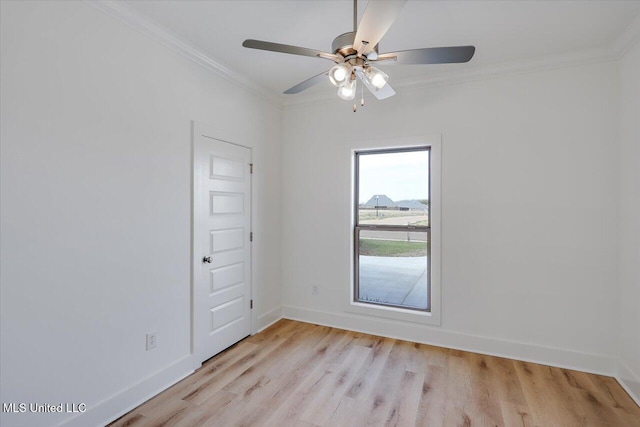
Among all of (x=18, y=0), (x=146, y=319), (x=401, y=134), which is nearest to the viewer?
(x=18, y=0)

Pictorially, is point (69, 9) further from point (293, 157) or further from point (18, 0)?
point (293, 157)

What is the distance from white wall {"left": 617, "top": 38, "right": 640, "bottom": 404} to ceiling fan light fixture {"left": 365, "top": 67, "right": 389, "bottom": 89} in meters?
2.00

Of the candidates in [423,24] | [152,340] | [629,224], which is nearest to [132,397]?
[152,340]

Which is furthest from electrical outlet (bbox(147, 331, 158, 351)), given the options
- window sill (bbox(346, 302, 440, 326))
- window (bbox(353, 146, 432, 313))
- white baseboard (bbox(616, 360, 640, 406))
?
white baseboard (bbox(616, 360, 640, 406))

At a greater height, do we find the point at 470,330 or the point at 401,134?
the point at 401,134

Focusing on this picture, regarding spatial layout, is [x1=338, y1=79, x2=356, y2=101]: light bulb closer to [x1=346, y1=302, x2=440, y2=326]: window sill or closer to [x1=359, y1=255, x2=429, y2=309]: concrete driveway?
[x1=359, y1=255, x2=429, y2=309]: concrete driveway

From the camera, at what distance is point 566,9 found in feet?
6.74

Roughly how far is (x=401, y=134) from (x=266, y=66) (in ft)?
5.06

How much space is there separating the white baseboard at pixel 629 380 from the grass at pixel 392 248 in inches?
68.2

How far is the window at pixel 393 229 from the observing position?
3320 millimetres

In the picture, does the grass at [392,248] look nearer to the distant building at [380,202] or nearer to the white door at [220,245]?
the distant building at [380,202]

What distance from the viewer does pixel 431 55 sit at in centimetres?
173

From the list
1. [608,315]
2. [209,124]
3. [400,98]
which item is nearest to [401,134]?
[400,98]

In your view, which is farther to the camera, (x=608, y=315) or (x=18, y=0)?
(x=608, y=315)
